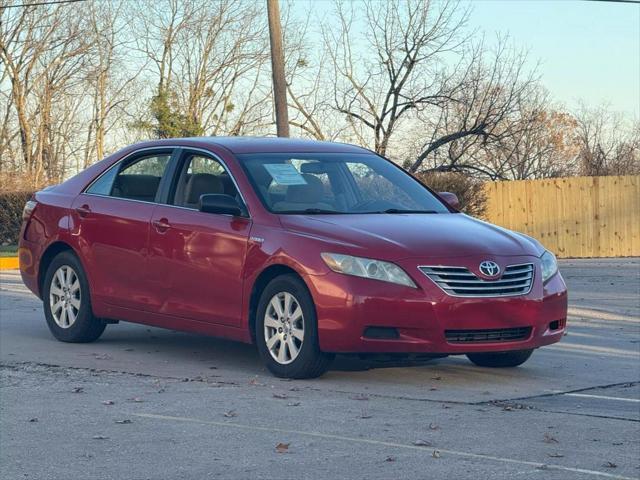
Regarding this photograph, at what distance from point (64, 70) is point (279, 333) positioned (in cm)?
3771

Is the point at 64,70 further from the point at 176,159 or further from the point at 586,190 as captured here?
the point at 176,159

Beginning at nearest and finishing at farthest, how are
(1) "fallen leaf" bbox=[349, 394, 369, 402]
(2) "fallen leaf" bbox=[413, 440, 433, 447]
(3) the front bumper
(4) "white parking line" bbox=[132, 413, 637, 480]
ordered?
(4) "white parking line" bbox=[132, 413, 637, 480] → (2) "fallen leaf" bbox=[413, 440, 433, 447] → (1) "fallen leaf" bbox=[349, 394, 369, 402] → (3) the front bumper

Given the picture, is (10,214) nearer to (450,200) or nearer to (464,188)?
(464,188)

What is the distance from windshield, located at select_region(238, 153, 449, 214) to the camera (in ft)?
28.7

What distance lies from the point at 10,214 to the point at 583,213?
14.3 m

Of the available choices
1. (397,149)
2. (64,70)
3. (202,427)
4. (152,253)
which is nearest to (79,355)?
(152,253)

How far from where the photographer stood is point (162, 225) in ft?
30.0

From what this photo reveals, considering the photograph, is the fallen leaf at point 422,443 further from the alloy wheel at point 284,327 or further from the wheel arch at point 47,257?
the wheel arch at point 47,257

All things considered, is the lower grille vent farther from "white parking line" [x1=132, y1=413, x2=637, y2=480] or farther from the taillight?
the taillight

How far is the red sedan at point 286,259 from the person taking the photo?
785 cm

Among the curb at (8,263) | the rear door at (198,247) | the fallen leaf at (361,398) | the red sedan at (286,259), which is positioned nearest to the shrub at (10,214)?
the curb at (8,263)

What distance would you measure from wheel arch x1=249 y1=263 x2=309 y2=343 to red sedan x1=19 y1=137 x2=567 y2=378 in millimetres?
11

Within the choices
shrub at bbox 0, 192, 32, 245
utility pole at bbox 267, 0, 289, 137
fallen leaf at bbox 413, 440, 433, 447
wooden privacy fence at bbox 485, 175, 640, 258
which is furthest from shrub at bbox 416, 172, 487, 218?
fallen leaf at bbox 413, 440, 433, 447

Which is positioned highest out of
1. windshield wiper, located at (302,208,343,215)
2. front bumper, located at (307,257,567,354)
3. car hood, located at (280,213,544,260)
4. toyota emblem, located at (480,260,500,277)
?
windshield wiper, located at (302,208,343,215)
